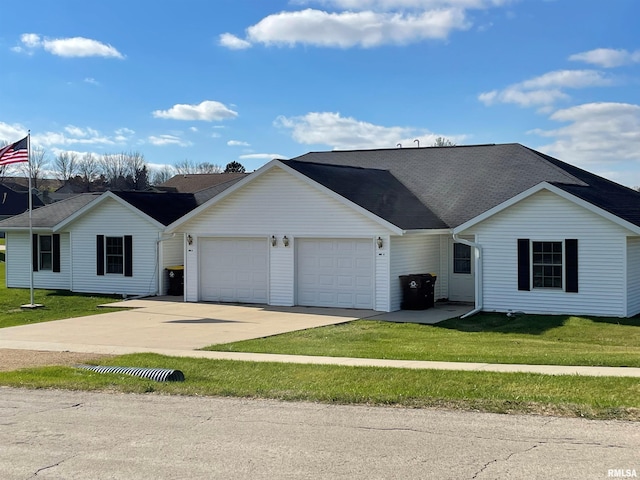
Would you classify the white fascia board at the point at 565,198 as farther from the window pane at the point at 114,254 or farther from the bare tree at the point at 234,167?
the bare tree at the point at 234,167

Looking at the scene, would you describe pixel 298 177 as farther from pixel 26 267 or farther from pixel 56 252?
pixel 26 267

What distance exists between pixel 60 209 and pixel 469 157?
16.8 m

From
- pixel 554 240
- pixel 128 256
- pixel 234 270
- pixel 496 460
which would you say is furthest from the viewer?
pixel 128 256

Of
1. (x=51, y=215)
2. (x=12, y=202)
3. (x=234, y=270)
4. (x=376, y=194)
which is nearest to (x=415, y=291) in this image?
(x=376, y=194)

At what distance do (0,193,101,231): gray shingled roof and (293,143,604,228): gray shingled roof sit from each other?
11.3 m

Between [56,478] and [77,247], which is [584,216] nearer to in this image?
[56,478]

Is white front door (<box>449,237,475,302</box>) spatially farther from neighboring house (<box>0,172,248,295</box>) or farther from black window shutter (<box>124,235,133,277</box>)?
black window shutter (<box>124,235,133,277</box>)

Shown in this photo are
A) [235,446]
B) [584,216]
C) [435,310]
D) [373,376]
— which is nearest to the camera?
[235,446]

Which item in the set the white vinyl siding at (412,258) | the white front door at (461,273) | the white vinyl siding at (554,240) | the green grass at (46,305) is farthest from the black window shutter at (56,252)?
the white vinyl siding at (554,240)

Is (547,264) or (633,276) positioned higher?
(547,264)

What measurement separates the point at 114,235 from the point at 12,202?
59.5 meters

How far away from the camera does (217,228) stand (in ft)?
83.3

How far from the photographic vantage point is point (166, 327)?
1961cm

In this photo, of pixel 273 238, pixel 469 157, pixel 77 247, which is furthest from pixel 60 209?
pixel 469 157
